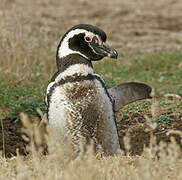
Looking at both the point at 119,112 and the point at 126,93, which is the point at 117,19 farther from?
the point at 126,93

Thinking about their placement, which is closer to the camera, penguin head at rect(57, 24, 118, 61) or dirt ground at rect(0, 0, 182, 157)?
penguin head at rect(57, 24, 118, 61)

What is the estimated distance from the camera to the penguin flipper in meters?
5.88

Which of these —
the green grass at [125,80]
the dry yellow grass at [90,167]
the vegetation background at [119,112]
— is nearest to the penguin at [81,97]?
the vegetation background at [119,112]

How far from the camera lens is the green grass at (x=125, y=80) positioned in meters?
7.21

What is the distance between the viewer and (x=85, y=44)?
17.4 feet

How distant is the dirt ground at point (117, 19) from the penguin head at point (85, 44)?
3538 mm

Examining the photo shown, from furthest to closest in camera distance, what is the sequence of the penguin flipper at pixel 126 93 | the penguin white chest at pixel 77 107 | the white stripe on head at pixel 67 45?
1. the penguin flipper at pixel 126 93
2. the white stripe on head at pixel 67 45
3. the penguin white chest at pixel 77 107

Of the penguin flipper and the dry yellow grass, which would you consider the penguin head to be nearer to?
the penguin flipper

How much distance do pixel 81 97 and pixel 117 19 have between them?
11.3 m

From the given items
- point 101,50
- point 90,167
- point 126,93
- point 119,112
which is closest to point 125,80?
point 119,112

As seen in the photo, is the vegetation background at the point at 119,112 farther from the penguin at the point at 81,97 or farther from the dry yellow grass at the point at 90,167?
the penguin at the point at 81,97

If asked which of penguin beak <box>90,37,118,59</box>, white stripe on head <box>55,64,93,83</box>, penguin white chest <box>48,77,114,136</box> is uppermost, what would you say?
penguin beak <box>90,37,118,59</box>

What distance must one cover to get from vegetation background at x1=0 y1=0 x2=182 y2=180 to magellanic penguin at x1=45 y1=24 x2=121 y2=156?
13.4 inches

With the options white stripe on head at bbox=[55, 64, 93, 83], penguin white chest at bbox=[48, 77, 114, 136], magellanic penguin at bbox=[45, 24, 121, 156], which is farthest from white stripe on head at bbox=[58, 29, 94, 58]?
penguin white chest at bbox=[48, 77, 114, 136]
